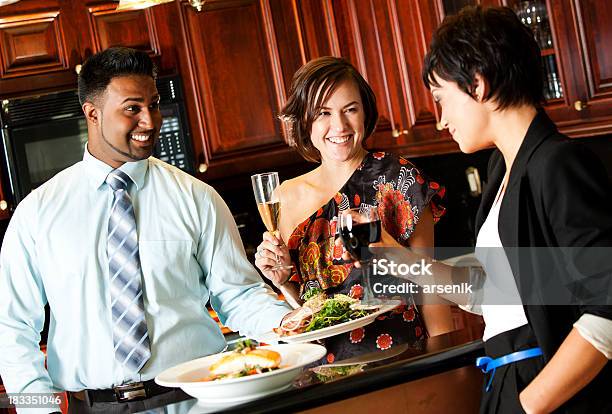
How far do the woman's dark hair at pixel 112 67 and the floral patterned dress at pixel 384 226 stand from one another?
0.59m

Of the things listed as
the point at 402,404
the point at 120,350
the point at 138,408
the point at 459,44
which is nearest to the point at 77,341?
the point at 120,350

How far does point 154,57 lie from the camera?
403 centimetres

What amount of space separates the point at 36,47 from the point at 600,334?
3.23 metres

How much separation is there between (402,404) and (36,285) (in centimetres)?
99

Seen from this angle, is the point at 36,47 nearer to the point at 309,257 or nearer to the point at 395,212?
the point at 309,257

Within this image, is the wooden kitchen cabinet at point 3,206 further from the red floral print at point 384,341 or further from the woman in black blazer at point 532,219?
the woman in black blazer at point 532,219

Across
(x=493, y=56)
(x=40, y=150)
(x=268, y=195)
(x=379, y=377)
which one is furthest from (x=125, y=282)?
(x=40, y=150)

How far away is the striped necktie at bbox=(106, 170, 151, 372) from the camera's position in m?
2.06

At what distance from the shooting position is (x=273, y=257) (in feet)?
6.97

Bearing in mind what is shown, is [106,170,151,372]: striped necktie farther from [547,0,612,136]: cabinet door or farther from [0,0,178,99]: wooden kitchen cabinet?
[0,0,178,99]: wooden kitchen cabinet

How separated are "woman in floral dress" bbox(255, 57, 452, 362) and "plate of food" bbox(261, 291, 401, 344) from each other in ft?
0.69

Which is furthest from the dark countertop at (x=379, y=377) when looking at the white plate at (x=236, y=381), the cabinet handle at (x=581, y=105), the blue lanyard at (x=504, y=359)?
the cabinet handle at (x=581, y=105)

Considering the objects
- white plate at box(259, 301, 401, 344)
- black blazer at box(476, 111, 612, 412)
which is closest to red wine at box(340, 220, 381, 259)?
white plate at box(259, 301, 401, 344)

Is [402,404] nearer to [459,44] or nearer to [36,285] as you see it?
[459,44]
